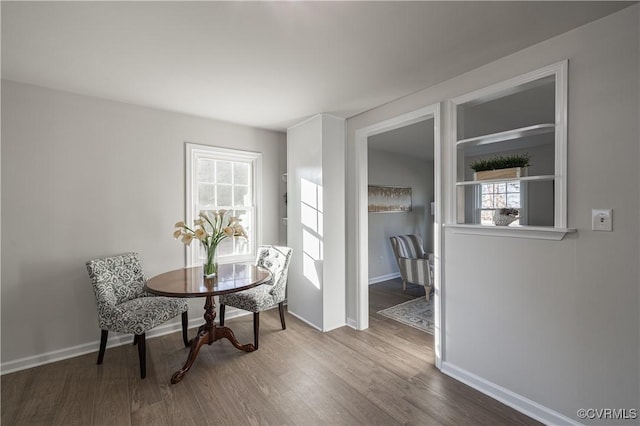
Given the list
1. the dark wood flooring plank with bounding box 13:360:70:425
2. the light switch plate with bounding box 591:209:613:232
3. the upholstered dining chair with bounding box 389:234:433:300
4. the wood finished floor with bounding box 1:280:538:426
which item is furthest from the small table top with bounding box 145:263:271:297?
the upholstered dining chair with bounding box 389:234:433:300

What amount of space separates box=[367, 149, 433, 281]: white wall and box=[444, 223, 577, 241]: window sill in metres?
2.96

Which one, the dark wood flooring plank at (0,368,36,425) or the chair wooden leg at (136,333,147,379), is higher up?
the chair wooden leg at (136,333,147,379)

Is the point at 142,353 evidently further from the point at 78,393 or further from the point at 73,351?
the point at 73,351

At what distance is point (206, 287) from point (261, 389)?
0.88 metres

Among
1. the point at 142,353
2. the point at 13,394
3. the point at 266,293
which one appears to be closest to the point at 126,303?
the point at 142,353

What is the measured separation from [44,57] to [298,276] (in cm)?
298

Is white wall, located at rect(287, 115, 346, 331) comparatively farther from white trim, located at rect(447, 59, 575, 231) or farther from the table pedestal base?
white trim, located at rect(447, 59, 575, 231)

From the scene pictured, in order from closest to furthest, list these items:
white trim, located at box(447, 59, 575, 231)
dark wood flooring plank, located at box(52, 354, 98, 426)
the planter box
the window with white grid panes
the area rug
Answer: white trim, located at box(447, 59, 575, 231)
dark wood flooring plank, located at box(52, 354, 98, 426)
the planter box
the area rug
the window with white grid panes

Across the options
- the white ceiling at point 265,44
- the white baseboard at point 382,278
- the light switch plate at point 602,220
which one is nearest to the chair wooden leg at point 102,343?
the white ceiling at point 265,44

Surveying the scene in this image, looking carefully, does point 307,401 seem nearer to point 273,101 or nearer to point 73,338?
point 73,338

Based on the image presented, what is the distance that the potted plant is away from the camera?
1.96 meters

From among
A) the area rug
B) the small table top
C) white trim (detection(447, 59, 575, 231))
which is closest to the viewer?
white trim (detection(447, 59, 575, 231))

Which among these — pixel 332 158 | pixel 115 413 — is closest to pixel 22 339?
pixel 115 413

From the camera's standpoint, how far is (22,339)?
243 cm
